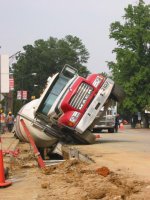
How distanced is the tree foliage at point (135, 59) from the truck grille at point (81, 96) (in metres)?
42.2

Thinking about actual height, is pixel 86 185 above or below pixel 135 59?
below

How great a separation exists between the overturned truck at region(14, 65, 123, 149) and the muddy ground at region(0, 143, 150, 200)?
9.28m

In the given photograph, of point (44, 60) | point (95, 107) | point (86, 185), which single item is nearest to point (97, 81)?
point (95, 107)

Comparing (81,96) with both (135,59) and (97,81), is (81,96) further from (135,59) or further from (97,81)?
(135,59)

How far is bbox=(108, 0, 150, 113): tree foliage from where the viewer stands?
225ft

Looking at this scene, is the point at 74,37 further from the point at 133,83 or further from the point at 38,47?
the point at 133,83

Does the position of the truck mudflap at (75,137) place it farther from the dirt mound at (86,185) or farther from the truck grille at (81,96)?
the dirt mound at (86,185)

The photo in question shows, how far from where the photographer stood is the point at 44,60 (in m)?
134

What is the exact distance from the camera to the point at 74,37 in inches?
5664

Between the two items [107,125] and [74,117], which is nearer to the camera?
[74,117]

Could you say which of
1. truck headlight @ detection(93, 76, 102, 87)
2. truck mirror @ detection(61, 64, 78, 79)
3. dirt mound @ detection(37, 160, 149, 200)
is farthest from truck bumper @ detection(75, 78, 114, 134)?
dirt mound @ detection(37, 160, 149, 200)

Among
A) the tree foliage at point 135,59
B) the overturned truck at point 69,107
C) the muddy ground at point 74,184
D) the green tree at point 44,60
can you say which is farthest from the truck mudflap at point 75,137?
the green tree at point 44,60

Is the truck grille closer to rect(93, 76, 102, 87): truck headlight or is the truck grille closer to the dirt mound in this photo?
rect(93, 76, 102, 87): truck headlight

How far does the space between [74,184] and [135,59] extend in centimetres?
5788
